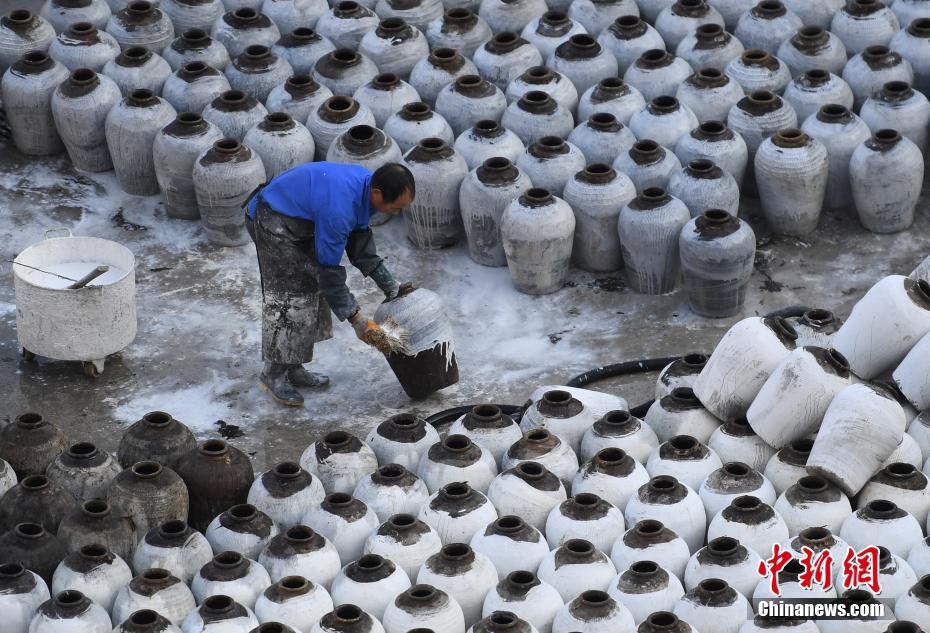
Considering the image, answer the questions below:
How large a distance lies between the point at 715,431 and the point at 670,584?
1.39 meters

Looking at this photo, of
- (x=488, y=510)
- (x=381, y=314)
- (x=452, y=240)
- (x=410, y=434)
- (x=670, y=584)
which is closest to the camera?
(x=670, y=584)

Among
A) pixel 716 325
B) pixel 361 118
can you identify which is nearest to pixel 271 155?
pixel 361 118

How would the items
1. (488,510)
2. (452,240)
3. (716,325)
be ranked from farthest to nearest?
1. (452,240)
2. (716,325)
3. (488,510)

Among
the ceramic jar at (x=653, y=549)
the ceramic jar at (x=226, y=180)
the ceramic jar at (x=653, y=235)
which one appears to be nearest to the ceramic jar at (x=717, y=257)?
the ceramic jar at (x=653, y=235)

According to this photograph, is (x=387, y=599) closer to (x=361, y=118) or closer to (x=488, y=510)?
(x=488, y=510)

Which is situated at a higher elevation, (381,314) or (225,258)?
(381,314)

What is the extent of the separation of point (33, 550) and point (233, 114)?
4.28 metres

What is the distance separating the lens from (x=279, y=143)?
1151cm

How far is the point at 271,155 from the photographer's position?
11.5 m

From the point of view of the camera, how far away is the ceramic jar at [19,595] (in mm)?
7844

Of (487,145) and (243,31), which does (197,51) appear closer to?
(243,31)

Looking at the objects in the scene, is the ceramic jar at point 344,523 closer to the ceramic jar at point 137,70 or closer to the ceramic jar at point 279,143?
the ceramic jar at point 279,143

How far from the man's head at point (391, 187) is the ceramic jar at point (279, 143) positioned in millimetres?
2400

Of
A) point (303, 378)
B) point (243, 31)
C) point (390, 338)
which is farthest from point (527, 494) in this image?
point (243, 31)
